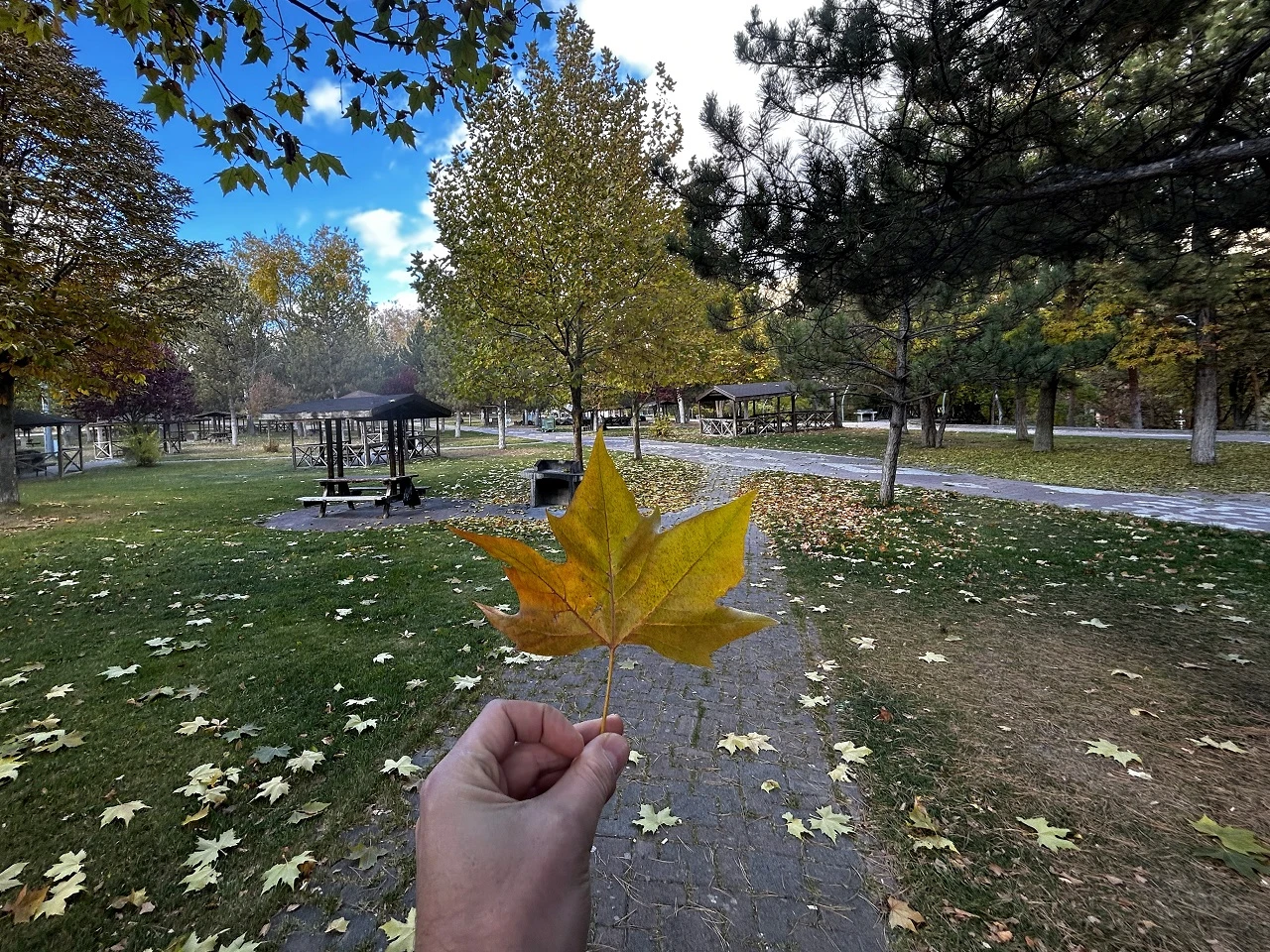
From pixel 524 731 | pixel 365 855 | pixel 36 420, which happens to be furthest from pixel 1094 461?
pixel 36 420

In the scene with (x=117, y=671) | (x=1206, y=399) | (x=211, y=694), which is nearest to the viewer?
(x=211, y=694)

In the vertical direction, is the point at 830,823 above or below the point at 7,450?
below

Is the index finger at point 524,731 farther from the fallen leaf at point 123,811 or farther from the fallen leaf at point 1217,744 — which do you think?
the fallen leaf at point 1217,744

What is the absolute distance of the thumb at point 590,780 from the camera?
104cm

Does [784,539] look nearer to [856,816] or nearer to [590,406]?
[856,816]

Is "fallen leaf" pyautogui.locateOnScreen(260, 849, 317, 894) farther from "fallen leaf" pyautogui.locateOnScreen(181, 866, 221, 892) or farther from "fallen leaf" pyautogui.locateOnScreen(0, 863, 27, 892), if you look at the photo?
"fallen leaf" pyautogui.locateOnScreen(0, 863, 27, 892)

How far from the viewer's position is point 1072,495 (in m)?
12.8

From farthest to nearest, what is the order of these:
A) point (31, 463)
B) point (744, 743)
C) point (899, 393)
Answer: point (31, 463) → point (899, 393) → point (744, 743)

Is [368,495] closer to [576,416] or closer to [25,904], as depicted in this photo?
[576,416]

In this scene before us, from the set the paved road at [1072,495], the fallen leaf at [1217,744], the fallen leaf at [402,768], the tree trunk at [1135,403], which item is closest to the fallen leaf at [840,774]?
the fallen leaf at [1217,744]

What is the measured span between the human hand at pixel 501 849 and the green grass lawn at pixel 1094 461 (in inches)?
690

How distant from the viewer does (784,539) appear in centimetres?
970

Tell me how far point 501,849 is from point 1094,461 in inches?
935

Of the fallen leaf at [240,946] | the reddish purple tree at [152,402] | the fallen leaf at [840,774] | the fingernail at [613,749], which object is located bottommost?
the fallen leaf at [840,774]
